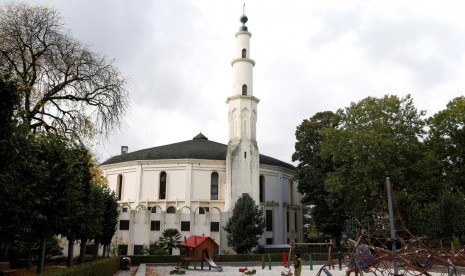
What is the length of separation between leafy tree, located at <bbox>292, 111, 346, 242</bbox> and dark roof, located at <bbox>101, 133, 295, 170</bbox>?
9.40 metres

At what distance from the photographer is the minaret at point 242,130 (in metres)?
54.6

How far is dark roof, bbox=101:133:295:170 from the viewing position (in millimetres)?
58062

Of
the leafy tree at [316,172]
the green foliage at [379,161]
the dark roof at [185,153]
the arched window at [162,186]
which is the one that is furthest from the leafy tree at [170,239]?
the green foliage at [379,161]

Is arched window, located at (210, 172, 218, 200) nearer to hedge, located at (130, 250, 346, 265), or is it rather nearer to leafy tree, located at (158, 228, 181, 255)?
leafy tree, located at (158, 228, 181, 255)

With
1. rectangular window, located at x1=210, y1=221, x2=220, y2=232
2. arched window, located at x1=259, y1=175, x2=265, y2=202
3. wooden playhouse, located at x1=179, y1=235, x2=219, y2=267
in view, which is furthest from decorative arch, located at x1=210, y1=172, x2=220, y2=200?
wooden playhouse, located at x1=179, y1=235, x2=219, y2=267

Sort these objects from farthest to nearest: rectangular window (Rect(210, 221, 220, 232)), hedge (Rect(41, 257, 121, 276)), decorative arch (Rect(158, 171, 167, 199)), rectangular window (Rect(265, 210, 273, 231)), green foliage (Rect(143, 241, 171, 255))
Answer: rectangular window (Rect(265, 210, 273, 231)) < decorative arch (Rect(158, 171, 167, 199)) < rectangular window (Rect(210, 221, 220, 232)) < green foliage (Rect(143, 241, 171, 255)) < hedge (Rect(41, 257, 121, 276))

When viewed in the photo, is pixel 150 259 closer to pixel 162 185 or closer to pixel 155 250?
pixel 155 250

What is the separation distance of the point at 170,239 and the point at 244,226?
327 inches

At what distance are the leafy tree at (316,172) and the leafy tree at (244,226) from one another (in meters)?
6.04

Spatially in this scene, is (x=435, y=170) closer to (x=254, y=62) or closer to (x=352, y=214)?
(x=352, y=214)

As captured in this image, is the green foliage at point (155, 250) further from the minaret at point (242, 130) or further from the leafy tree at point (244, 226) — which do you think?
the minaret at point (242, 130)

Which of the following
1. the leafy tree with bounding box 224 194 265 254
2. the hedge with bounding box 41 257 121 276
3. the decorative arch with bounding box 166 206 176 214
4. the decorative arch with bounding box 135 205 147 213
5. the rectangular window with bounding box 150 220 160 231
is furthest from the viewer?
the decorative arch with bounding box 166 206 176 214

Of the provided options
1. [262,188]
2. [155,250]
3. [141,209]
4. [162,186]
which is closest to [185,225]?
[141,209]

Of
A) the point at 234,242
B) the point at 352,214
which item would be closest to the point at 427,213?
the point at 352,214
